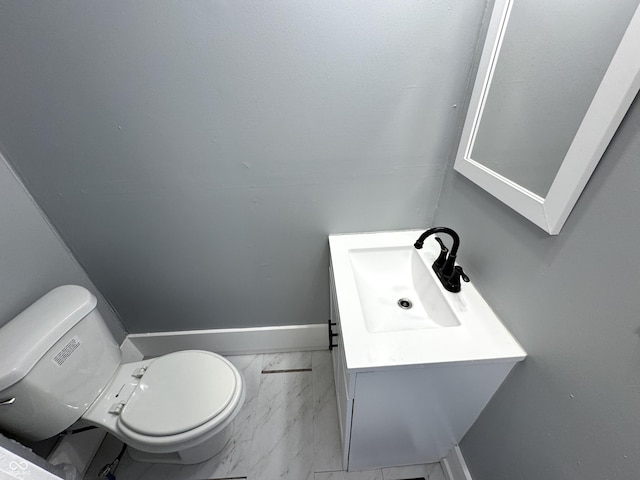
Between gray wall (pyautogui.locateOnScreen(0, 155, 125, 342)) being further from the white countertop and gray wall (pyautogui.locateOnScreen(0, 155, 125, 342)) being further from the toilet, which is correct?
the white countertop

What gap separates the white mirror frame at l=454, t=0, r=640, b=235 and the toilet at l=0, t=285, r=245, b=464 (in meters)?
1.09

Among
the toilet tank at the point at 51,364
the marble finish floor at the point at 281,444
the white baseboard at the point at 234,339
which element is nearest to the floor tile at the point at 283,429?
the marble finish floor at the point at 281,444

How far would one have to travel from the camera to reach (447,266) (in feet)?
2.80

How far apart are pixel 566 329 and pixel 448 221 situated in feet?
1.75

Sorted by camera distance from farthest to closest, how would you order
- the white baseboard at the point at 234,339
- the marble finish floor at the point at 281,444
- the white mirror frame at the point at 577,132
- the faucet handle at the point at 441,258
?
1. the white baseboard at the point at 234,339
2. the marble finish floor at the point at 281,444
3. the faucet handle at the point at 441,258
4. the white mirror frame at the point at 577,132

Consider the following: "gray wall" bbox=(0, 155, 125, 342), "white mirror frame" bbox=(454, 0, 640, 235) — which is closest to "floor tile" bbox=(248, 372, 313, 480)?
"gray wall" bbox=(0, 155, 125, 342)

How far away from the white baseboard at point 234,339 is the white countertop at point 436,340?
0.72m

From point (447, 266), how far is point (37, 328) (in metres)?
1.31

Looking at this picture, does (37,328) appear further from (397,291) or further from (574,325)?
(574,325)

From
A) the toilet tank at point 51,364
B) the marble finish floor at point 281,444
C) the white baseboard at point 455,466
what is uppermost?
the toilet tank at point 51,364

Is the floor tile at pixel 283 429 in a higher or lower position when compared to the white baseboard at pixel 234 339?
lower

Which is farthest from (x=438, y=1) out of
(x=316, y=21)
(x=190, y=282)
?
(x=190, y=282)

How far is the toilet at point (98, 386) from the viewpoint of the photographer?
2.49ft

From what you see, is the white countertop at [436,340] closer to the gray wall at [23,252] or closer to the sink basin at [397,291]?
the sink basin at [397,291]
